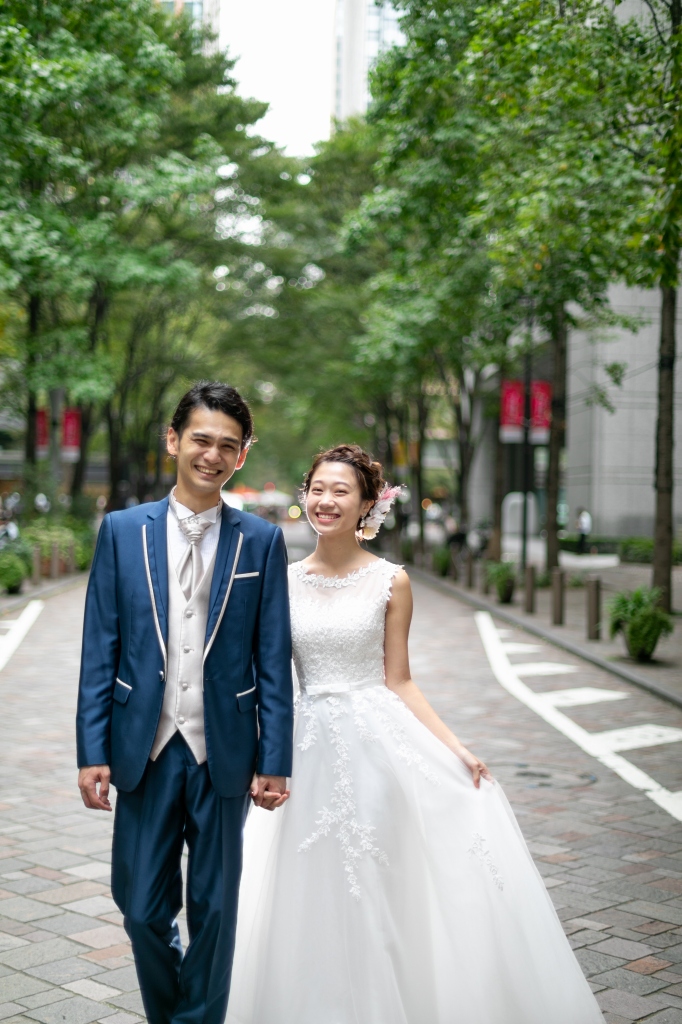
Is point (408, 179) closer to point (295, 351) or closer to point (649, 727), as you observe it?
point (649, 727)

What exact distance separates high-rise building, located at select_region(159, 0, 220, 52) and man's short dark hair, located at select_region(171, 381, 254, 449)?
19.3 m

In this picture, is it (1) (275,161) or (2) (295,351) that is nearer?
(1) (275,161)

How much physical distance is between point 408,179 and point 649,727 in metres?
9.31

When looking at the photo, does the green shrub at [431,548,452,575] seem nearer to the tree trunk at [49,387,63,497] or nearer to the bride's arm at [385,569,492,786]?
the tree trunk at [49,387,63,497]

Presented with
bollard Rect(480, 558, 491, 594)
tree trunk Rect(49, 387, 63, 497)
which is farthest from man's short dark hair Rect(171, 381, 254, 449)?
tree trunk Rect(49, 387, 63, 497)

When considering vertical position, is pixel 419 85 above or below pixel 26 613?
above

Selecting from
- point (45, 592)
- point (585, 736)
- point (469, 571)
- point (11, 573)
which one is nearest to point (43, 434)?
point (45, 592)

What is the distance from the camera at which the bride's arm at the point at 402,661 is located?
3.71 meters

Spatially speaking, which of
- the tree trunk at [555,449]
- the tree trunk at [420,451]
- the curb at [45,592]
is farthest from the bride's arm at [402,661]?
the tree trunk at [420,451]

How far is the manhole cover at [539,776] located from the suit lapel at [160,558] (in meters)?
4.35

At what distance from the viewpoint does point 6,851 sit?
5.51 meters

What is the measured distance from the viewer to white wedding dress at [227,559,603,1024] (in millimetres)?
3293

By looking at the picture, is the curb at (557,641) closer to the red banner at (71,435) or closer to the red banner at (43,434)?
the red banner at (71,435)

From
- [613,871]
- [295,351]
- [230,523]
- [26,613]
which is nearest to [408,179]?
[26,613]
